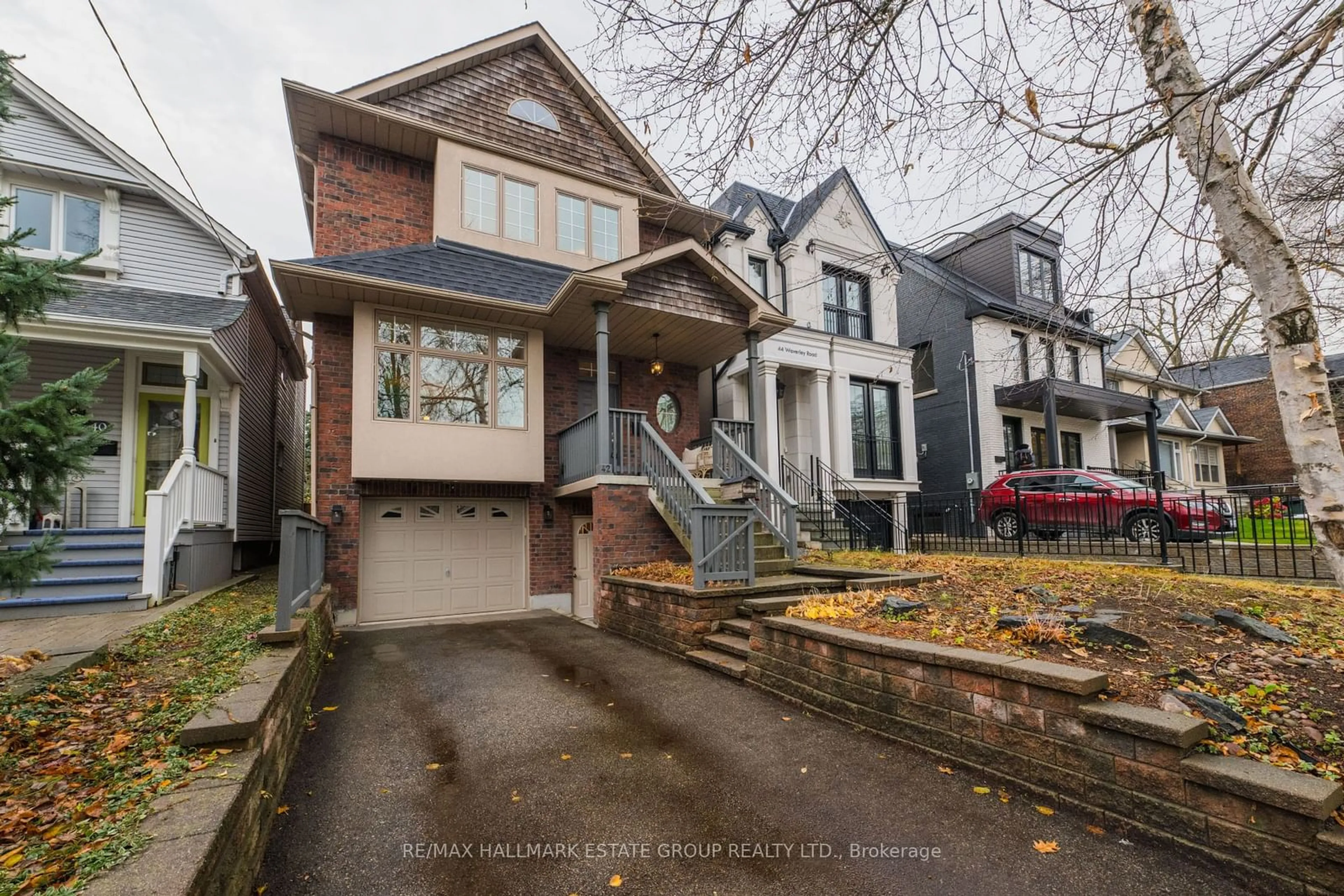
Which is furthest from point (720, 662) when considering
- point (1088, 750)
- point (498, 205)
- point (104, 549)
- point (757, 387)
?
point (498, 205)

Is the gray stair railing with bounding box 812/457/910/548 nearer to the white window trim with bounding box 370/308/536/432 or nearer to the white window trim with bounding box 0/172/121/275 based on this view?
the white window trim with bounding box 370/308/536/432

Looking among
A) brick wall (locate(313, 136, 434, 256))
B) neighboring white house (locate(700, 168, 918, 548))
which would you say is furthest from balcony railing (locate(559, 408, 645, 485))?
brick wall (locate(313, 136, 434, 256))

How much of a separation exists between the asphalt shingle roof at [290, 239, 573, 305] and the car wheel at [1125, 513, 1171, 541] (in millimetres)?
10917

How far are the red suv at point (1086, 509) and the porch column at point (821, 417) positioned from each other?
348 cm

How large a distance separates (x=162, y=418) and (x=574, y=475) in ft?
23.2

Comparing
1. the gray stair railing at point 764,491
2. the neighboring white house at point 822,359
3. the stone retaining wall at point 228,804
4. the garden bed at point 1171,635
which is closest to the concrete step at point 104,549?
the stone retaining wall at point 228,804

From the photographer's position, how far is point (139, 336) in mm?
8328

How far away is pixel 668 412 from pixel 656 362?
4.56 ft

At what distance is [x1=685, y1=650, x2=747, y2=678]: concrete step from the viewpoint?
19.1ft

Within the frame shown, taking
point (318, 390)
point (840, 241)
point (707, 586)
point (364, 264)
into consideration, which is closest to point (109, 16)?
point (364, 264)

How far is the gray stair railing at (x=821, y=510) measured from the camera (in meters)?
11.1

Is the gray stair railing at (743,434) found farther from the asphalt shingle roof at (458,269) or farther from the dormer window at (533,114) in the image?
the dormer window at (533,114)

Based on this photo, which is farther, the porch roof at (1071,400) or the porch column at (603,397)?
the porch roof at (1071,400)

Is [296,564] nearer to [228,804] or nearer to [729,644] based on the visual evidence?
[228,804]
